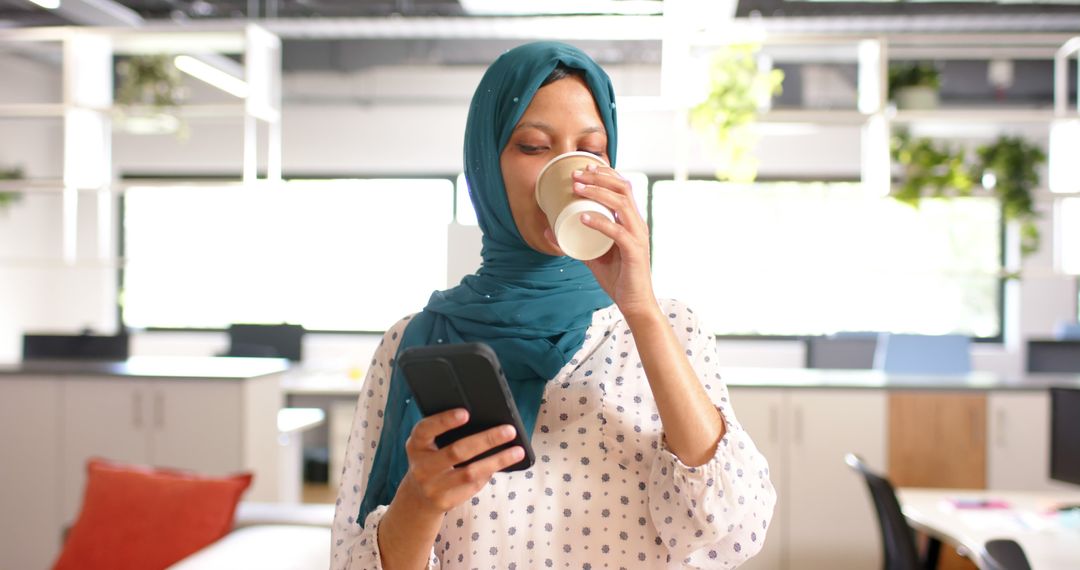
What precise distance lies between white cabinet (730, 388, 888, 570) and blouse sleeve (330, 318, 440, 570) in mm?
3191

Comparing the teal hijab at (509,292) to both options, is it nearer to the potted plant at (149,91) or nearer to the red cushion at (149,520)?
the red cushion at (149,520)

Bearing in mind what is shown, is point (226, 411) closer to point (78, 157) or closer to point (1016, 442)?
point (78, 157)

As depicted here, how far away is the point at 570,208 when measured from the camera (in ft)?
2.76

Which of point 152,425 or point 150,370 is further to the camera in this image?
point 150,370

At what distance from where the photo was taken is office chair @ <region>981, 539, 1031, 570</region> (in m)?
2.06

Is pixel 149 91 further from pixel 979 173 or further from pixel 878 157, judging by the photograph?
pixel 979 173

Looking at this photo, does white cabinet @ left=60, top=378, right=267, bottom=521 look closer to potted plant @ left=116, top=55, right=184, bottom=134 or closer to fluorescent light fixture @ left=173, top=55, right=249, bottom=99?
potted plant @ left=116, top=55, right=184, bottom=134

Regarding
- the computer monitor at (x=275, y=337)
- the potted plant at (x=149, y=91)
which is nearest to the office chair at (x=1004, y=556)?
the potted plant at (x=149, y=91)

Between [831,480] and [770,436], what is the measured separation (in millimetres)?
319

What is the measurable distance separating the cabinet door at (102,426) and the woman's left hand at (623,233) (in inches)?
147

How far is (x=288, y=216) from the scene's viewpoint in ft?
28.9

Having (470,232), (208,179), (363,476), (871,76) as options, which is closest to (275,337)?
(208,179)

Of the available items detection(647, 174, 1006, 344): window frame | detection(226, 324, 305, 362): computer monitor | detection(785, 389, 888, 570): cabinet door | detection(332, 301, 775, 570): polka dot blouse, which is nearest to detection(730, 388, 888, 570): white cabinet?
detection(785, 389, 888, 570): cabinet door

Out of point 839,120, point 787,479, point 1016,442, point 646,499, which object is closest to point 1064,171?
point 839,120
